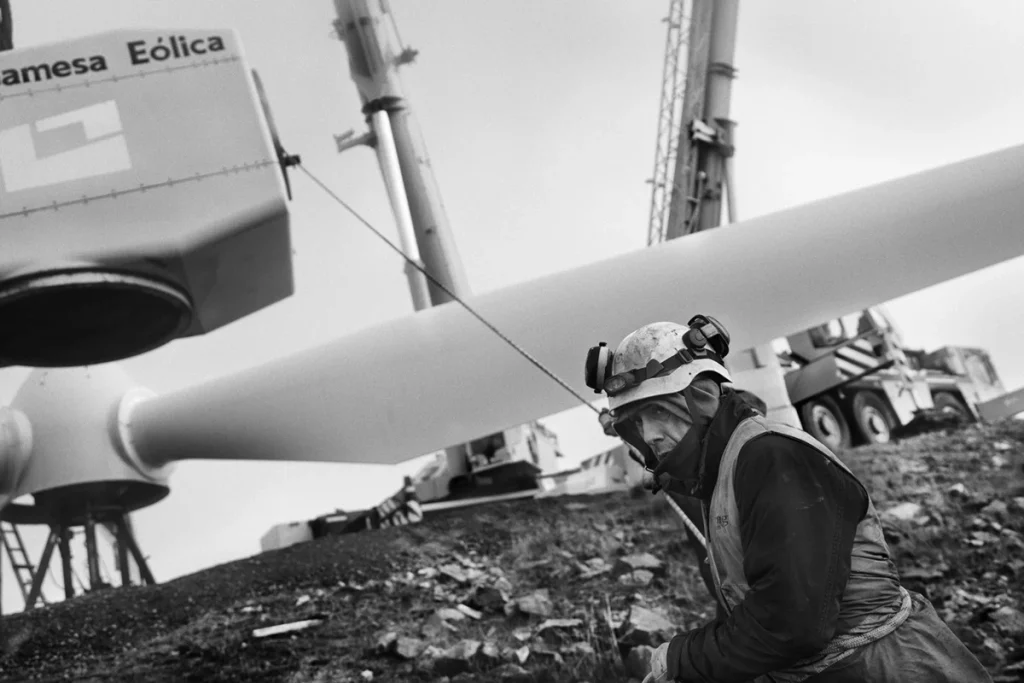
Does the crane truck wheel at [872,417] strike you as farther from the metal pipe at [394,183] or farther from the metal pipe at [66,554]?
the metal pipe at [66,554]

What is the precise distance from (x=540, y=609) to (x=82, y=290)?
3.36 metres

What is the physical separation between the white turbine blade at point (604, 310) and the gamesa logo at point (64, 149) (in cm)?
145

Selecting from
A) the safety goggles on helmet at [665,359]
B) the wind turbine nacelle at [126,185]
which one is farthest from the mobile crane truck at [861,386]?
the safety goggles on helmet at [665,359]

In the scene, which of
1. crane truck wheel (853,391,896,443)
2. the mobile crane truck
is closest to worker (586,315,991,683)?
the mobile crane truck

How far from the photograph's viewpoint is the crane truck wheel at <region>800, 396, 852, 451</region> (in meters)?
12.2

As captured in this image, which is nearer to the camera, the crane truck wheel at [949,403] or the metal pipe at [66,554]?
the metal pipe at [66,554]

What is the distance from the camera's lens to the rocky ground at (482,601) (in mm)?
4812

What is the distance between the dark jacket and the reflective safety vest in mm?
20

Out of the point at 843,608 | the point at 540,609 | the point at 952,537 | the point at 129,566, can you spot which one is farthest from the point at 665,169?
the point at 129,566

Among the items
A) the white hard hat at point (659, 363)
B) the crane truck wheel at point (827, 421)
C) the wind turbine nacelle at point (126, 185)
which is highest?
the wind turbine nacelle at point (126, 185)

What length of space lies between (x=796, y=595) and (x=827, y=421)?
38.1ft

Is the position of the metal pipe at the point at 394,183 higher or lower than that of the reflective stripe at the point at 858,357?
higher

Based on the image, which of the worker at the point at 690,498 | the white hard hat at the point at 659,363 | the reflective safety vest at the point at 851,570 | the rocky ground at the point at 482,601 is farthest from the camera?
the rocky ground at the point at 482,601

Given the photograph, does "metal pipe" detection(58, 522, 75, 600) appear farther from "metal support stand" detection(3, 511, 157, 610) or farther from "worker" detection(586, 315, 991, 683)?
"worker" detection(586, 315, 991, 683)
